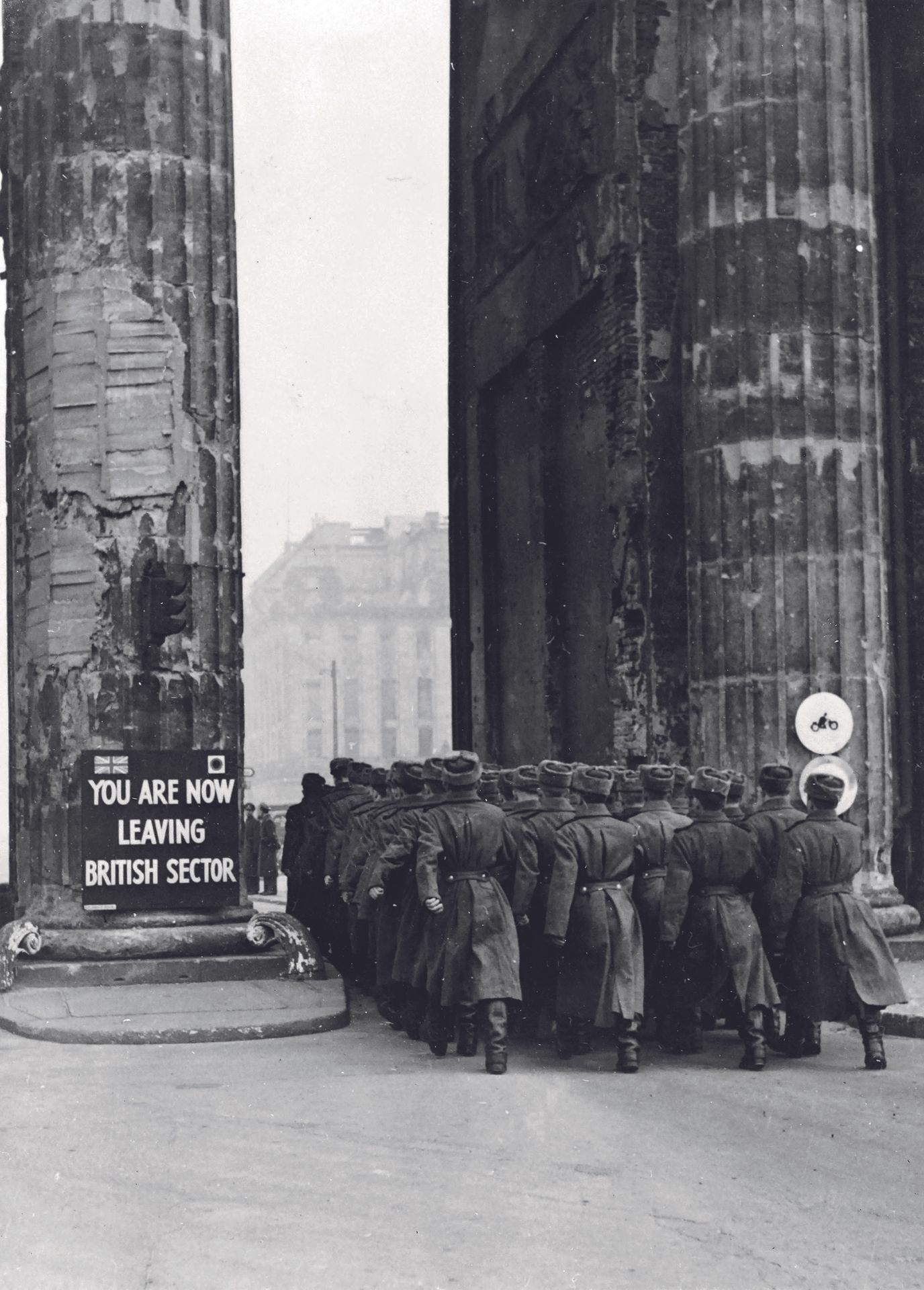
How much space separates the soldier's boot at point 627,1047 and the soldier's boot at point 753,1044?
0.58m

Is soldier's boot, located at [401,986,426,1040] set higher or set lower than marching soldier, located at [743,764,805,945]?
lower

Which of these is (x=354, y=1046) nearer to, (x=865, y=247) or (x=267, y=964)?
(x=267, y=964)

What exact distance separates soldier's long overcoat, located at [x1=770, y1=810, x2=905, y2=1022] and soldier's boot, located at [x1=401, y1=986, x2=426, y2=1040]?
2251 mm

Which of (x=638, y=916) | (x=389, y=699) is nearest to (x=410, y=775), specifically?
(x=638, y=916)

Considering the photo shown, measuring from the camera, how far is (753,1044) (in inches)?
424

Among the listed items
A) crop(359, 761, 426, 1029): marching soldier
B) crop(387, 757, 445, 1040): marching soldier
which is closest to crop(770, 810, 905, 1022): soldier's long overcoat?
crop(387, 757, 445, 1040): marching soldier

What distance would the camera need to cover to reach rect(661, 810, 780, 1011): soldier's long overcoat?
11086 mm

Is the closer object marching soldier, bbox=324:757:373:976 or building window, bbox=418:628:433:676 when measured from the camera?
marching soldier, bbox=324:757:373:976

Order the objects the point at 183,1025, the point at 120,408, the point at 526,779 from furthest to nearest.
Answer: the point at 120,408 < the point at 526,779 < the point at 183,1025

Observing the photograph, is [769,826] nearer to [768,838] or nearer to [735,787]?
[768,838]

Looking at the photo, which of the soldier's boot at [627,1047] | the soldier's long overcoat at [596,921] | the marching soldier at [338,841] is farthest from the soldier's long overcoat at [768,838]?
the marching soldier at [338,841]

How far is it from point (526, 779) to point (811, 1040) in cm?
276

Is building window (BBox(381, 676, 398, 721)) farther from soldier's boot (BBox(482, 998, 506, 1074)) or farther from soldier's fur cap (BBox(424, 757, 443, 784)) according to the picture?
soldier's boot (BBox(482, 998, 506, 1074))

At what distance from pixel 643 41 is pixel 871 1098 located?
10238 mm
